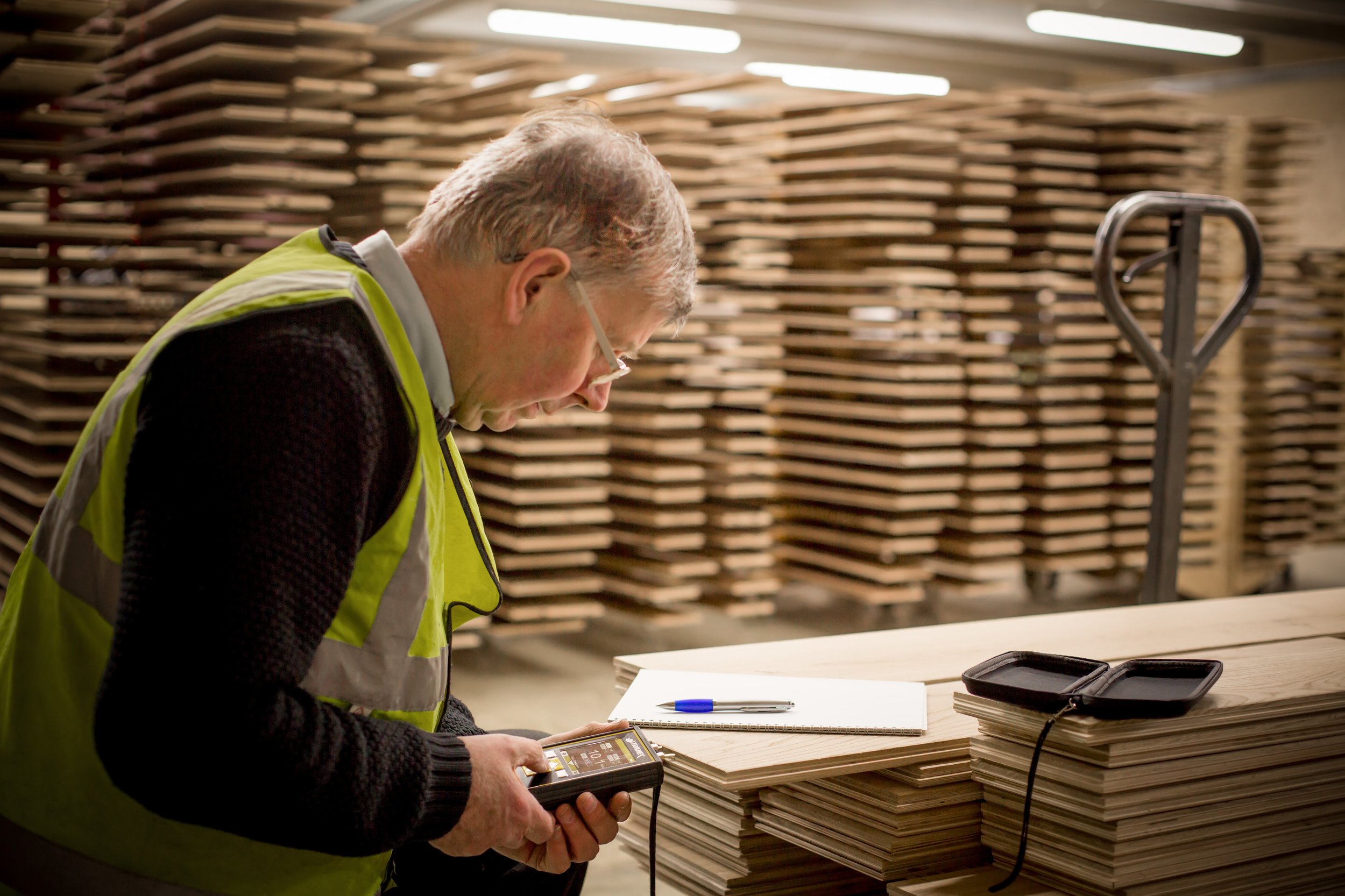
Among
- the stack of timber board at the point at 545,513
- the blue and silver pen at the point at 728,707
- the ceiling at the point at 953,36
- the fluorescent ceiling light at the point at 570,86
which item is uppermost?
the ceiling at the point at 953,36

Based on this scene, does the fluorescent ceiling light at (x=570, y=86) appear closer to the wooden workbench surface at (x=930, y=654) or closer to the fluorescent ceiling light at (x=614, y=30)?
the fluorescent ceiling light at (x=614, y=30)

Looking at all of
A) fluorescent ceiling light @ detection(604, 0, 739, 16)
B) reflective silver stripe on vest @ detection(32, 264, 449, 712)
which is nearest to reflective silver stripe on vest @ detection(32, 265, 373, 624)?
reflective silver stripe on vest @ detection(32, 264, 449, 712)

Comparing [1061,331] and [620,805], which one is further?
[1061,331]

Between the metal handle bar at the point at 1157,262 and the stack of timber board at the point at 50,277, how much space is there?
3.37m

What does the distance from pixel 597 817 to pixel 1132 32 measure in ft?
27.9

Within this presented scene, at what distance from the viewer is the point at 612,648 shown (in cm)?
559

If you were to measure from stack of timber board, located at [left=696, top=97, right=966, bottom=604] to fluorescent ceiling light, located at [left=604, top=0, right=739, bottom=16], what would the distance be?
2.86 metres

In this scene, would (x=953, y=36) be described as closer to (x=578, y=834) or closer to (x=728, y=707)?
(x=728, y=707)

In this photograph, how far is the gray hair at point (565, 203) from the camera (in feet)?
4.58

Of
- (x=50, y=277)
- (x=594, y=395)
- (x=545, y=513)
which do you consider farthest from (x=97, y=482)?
(x=545, y=513)

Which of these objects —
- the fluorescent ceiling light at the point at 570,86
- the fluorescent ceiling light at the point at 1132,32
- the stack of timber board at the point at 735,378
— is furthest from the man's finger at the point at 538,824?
the fluorescent ceiling light at the point at 1132,32

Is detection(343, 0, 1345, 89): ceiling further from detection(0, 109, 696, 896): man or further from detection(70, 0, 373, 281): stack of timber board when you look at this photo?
detection(0, 109, 696, 896): man

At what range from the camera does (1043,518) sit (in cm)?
605

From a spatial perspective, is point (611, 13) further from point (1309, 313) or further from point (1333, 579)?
point (1333, 579)
